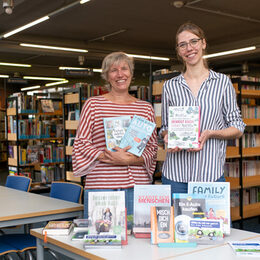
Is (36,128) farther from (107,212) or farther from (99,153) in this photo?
(107,212)

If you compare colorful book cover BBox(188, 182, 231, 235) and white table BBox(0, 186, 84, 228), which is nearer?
colorful book cover BBox(188, 182, 231, 235)

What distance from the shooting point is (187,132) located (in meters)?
2.24

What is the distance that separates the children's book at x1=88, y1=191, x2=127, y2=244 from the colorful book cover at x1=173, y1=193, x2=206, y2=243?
0.88 feet

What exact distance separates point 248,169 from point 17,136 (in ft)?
17.0

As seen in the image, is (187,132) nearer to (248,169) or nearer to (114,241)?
(114,241)

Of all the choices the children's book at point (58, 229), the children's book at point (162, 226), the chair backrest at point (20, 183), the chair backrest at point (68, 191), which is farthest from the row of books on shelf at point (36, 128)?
the children's book at point (162, 226)

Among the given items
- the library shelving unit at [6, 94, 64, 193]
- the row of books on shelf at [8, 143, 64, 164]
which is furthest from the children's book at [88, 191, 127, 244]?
the row of books on shelf at [8, 143, 64, 164]

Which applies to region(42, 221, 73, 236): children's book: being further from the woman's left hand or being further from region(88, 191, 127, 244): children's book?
the woman's left hand

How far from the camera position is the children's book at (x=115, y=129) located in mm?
2361

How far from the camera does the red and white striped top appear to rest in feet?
7.80

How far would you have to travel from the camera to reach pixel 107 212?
2039 millimetres

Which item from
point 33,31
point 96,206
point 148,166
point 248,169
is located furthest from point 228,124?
point 33,31

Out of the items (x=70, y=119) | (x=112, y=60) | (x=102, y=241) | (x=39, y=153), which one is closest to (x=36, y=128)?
(x=39, y=153)

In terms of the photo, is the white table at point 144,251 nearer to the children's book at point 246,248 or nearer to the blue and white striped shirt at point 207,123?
the children's book at point 246,248
